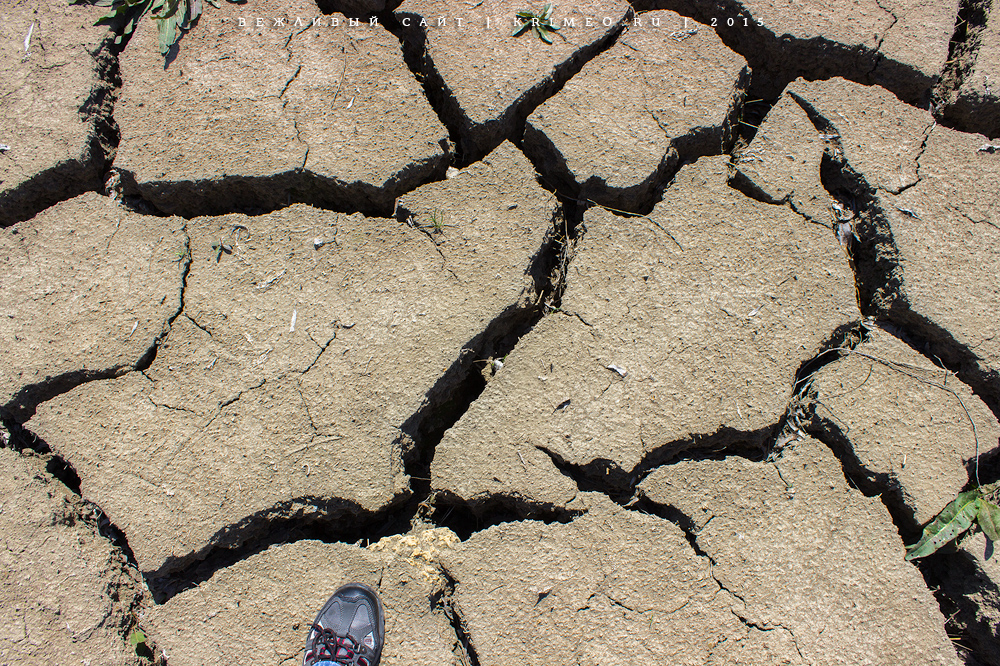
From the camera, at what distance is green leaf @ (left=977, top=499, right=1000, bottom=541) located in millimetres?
1583

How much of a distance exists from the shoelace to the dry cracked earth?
0.06 m

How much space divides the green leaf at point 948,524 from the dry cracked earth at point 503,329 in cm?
4

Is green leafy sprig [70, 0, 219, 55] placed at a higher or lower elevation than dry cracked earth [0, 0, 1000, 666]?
higher

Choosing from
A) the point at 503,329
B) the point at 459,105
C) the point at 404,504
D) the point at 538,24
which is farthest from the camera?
the point at 538,24

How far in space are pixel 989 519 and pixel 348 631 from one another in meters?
1.68

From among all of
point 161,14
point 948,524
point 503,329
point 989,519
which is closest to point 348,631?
point 503,329

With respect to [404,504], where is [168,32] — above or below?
above

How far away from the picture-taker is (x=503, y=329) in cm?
183

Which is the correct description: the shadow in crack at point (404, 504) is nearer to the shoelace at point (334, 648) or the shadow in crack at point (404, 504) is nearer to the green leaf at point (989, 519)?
the shoelace at point (334, 648)

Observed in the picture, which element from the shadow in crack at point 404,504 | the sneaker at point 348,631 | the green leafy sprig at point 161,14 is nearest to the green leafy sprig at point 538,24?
the shadow in crack at point 404,504

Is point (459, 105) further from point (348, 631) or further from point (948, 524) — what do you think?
point (948, 524)

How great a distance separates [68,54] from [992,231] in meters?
3.22

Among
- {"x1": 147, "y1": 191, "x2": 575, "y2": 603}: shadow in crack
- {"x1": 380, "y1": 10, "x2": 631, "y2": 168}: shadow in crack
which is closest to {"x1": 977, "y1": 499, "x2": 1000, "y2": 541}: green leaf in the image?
{"x1": 147, "y1": 191, "x2": 575, "y2": 603}: shadow in crack

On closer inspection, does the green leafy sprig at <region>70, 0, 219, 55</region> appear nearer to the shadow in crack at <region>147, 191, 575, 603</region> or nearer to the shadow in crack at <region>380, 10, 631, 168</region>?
the shadow in crack at <region>380, 10, 631, 168</region>
